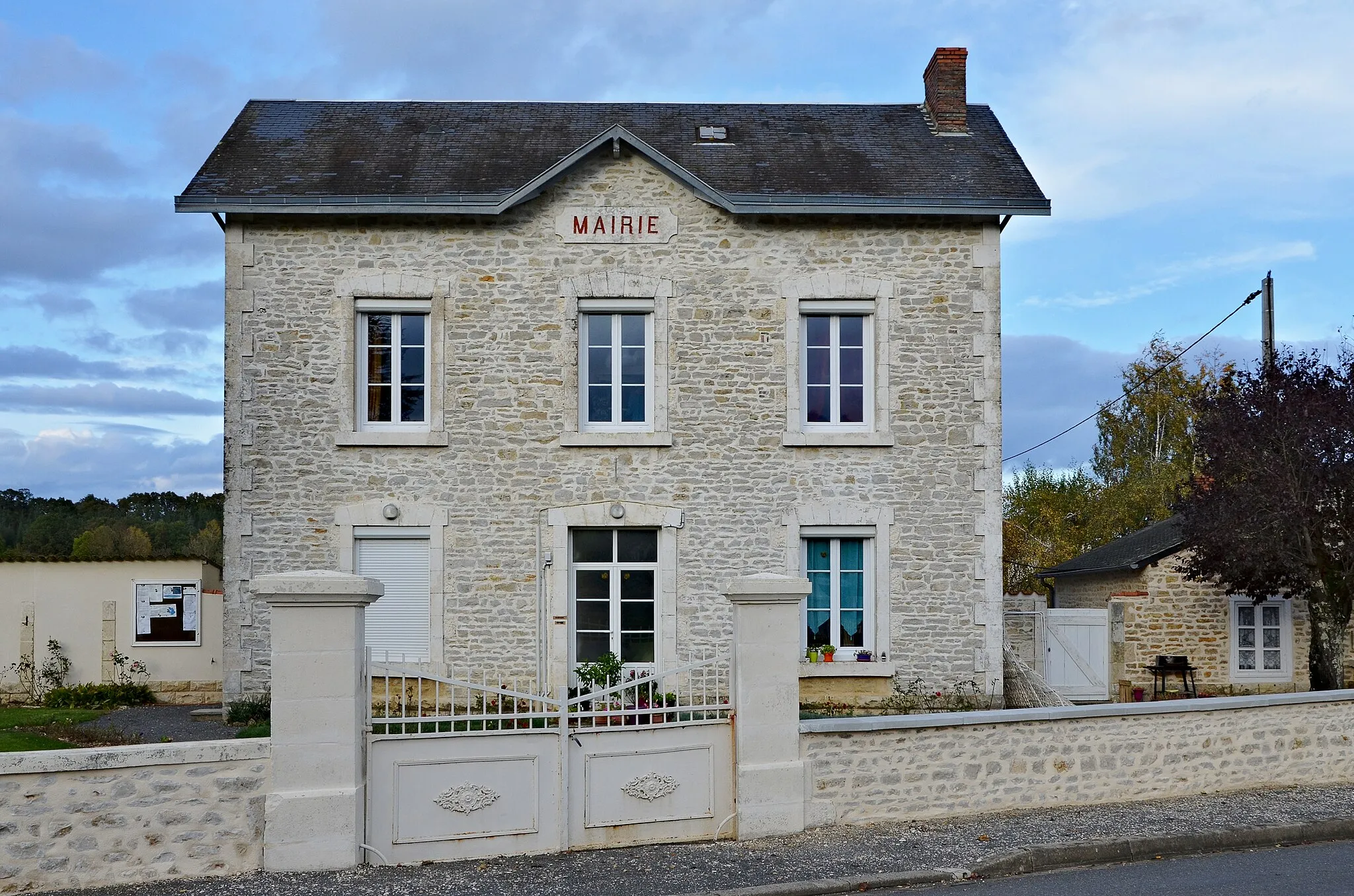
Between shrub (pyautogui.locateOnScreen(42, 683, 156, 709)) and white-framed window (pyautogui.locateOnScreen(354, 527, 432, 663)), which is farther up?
white-framed window (pyautogui.locateOnScreen(354, 527, 432, 663))

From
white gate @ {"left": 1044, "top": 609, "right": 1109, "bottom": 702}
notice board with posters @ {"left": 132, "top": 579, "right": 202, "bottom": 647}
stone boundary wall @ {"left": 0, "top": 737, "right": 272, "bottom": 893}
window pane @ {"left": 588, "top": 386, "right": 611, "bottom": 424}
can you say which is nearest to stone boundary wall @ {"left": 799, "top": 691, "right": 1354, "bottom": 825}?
stone boundary wall @ {"left": 0, "top": 737, "right": 272, "bottom": 893}

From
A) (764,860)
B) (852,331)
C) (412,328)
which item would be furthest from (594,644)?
(764,860)

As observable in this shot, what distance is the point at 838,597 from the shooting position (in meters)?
13.8

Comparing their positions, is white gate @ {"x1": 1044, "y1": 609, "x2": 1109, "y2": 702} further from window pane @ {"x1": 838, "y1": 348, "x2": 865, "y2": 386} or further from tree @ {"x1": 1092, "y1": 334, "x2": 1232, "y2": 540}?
tree @ {"x1": 1092, "y1": 334, "x2": 1232, "y2": 540}

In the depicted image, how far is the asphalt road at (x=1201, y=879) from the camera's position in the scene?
7.04m

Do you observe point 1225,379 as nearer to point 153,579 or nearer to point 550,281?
point 550,281

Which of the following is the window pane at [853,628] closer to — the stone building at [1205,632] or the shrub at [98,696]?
the stone building at [1205,632]

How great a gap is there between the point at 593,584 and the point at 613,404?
2060 mm

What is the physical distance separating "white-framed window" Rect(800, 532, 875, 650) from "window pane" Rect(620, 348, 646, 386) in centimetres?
266

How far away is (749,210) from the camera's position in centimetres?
1356

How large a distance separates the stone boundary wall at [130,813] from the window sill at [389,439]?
6559mm

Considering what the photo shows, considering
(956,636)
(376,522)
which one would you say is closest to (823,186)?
(956,636)

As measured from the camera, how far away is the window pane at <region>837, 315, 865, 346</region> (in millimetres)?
14031

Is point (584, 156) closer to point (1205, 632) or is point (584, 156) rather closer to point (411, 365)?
point (411, 365)
